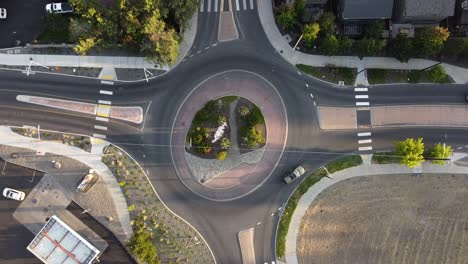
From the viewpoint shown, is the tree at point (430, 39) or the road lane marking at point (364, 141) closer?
the tree at point (430, 39)

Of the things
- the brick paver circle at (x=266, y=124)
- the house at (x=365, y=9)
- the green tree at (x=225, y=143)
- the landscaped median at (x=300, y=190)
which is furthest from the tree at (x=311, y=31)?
the landscaped median at (x=300, y=190)

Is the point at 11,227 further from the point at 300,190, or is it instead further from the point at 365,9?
the point at 365,9

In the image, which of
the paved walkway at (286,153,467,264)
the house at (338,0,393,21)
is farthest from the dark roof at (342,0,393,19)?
the paved walkway at (286,153,467,264)

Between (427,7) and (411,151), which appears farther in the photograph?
(427,7)

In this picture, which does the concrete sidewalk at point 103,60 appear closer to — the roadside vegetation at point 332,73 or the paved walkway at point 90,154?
the paved walkway at point 90,154

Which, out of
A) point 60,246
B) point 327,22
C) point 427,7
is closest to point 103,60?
point 60,246

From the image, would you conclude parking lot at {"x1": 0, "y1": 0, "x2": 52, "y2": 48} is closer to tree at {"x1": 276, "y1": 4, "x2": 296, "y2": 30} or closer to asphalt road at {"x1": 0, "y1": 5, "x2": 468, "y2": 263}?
asphalt road at {"x1": 0, "y1": 5, "x2": 468, "y2": 263}

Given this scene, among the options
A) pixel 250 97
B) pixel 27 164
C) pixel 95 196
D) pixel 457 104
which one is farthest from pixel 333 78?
pixel 27 164

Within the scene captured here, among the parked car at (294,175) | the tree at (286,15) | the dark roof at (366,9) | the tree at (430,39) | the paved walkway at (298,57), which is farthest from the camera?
the paved walkway at (298,57)

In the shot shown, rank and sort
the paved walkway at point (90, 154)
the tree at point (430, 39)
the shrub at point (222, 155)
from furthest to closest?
1. the paved walkway at point (90, 154)
2. the shrub at point (222, 155)
3. the tree at point (430, 39)
